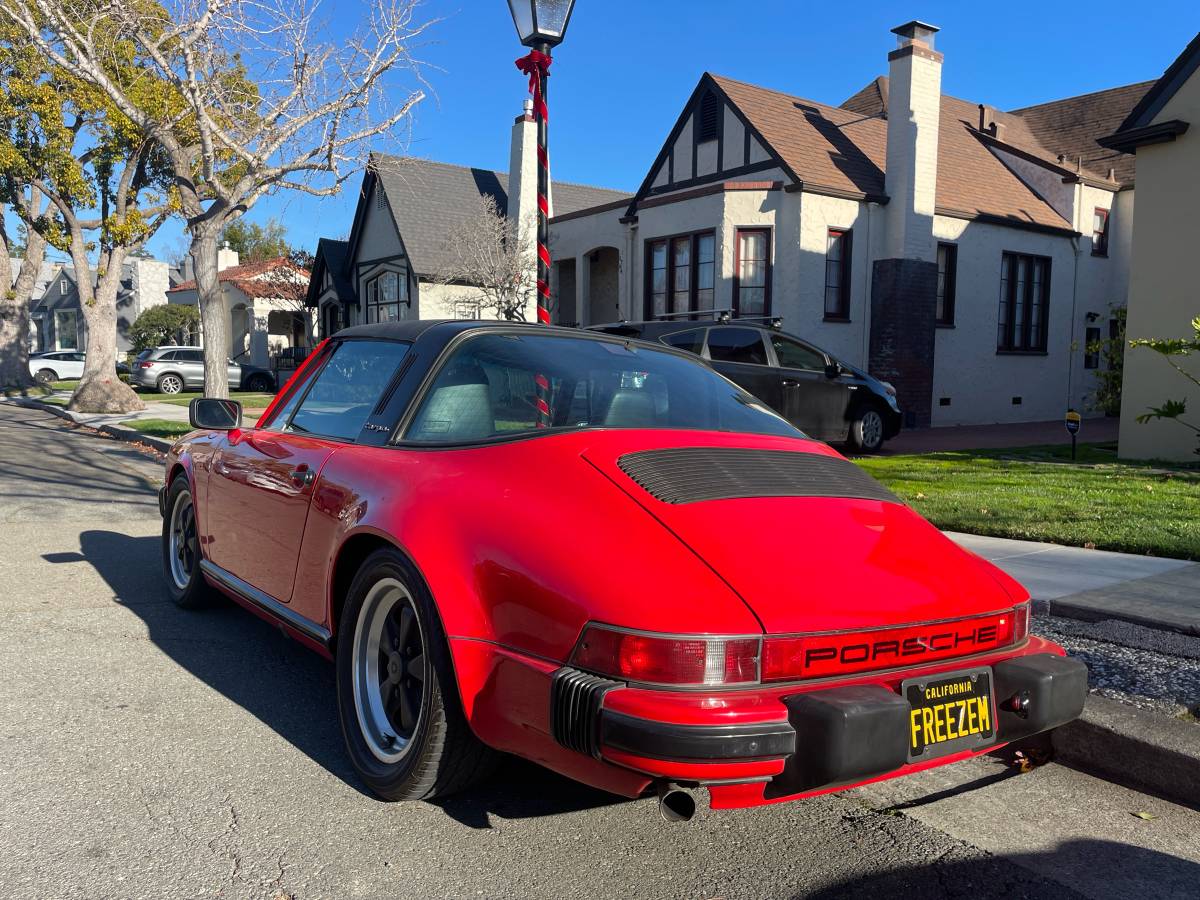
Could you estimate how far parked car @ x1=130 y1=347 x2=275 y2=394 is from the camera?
32.1m

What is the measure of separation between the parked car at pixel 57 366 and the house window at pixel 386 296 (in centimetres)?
1481

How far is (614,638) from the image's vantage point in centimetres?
240

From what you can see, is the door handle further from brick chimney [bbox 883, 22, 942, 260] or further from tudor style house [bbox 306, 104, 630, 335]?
tudor style house [bbox 306, 104, 630, 335]

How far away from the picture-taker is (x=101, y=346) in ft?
75.8

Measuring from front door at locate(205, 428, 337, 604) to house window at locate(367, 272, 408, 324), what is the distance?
23.6 metres

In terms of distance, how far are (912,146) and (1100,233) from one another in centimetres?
766

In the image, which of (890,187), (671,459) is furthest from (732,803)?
(890,187)

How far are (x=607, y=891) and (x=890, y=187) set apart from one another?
19195mm

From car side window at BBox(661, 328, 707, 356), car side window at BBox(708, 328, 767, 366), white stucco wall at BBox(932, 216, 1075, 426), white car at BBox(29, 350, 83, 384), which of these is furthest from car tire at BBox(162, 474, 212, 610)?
white car at BBox(29, 350, 83, 384)

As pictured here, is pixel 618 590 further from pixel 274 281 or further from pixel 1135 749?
pixel 274 281

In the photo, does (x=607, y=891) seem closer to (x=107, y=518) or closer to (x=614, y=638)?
(x=614, y=638)

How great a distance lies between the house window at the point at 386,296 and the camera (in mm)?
28047

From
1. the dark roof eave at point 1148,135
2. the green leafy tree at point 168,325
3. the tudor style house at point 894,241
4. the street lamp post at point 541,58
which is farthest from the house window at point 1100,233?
the green leafy tree at point 168,325

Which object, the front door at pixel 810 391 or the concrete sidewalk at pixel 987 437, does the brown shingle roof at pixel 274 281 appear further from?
the front door at pixel 810 391
